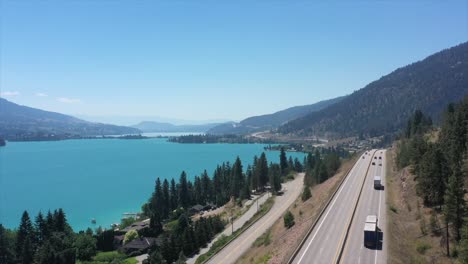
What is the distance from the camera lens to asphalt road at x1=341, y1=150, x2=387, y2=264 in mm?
28391

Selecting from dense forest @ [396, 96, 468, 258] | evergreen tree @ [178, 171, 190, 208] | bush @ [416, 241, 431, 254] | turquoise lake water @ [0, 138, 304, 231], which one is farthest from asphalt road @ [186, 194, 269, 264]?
turquoise lake water @ [0, 138, 304, 231]

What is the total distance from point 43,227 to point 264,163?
5591 cm

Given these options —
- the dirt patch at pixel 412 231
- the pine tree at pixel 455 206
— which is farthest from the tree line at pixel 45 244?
the pine tree at pixel 455 206

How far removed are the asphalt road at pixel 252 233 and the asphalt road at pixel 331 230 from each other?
40.9 ft

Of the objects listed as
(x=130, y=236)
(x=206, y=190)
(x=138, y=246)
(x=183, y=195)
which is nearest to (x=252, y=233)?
(x=138, y=246)

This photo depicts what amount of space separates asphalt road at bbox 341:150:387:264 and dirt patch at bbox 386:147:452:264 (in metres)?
0.67

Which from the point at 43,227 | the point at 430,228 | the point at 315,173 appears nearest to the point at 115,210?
the point at 43,227

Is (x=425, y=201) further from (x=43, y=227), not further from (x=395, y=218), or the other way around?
(x=43, y=227)

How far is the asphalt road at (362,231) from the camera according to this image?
28391mm

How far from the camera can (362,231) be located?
34.8 meters

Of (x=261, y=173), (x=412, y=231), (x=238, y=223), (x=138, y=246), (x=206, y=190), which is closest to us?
(x=412, y=231)

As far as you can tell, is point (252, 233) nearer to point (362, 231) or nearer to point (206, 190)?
point (362, 231)

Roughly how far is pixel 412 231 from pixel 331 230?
315 inches

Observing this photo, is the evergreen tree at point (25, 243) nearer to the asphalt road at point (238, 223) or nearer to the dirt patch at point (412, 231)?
the asphalt road at point (238, 223)
